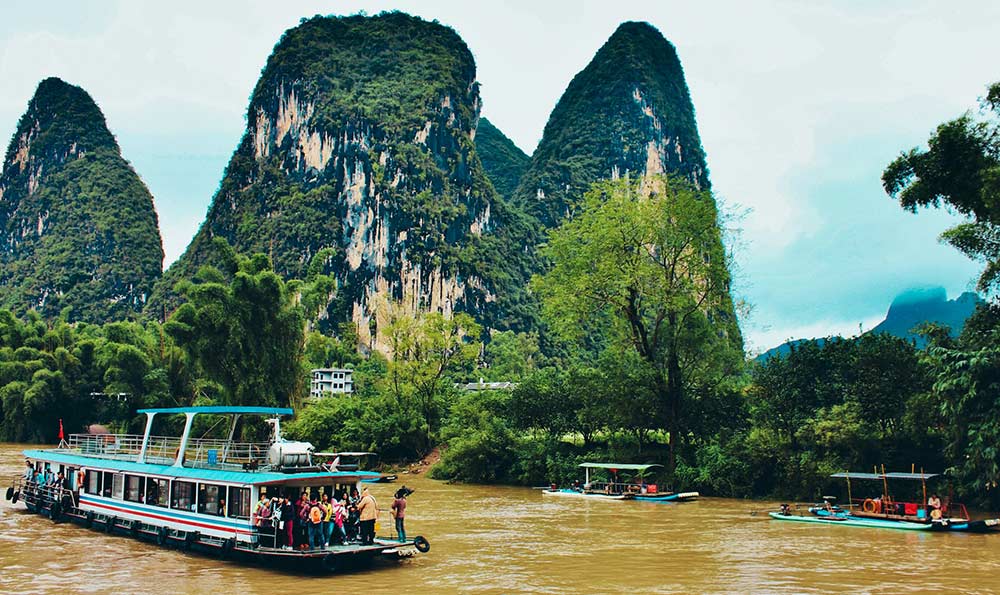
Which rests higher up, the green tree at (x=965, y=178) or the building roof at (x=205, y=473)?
the green tree at (x=965, y=178)

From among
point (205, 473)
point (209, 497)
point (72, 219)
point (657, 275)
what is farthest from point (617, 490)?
point (72, 219)

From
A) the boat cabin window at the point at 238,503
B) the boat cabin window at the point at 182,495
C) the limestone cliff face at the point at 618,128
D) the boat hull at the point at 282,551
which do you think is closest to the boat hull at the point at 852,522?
the boat hull at the point at 282,551

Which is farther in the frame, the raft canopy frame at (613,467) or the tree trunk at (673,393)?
the tree trunk at (673,393)

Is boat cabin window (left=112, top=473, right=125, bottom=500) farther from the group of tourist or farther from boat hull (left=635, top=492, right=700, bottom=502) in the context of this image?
boat hull (left=635, top=492, right=700, bottom=502)

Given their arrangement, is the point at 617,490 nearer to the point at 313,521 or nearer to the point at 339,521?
the point at 339,521

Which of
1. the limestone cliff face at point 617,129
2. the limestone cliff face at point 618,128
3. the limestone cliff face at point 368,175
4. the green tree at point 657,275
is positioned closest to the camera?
the green tree at point 657,275

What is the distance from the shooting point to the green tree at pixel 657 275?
37312mm

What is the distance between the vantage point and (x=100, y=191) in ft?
526

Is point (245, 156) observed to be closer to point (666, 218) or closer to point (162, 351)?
point (162, 351)

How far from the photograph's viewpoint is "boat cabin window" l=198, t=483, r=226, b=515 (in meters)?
19.4

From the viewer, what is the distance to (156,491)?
21734mm

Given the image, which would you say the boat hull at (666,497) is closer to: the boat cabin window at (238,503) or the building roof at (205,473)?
the building roof at (205,473)

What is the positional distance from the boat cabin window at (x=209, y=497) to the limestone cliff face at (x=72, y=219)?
13205cm

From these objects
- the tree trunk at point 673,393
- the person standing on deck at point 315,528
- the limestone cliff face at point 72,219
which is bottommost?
the person standing on deck at point 315,528
